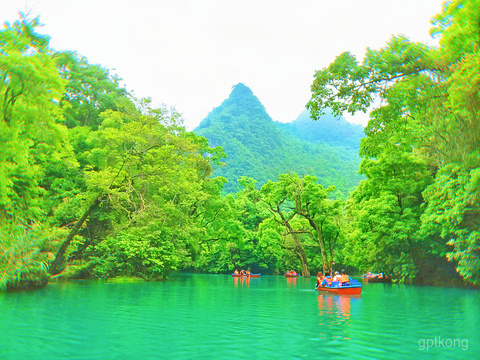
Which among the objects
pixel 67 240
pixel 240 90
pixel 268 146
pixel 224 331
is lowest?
pixel 224 331

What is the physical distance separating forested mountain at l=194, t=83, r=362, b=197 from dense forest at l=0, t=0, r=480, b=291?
4750 centimetres

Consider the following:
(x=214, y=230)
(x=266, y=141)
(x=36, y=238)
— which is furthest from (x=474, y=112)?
(x=266, y=141)

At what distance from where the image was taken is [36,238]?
17734 millimetres

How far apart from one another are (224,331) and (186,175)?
21.7m

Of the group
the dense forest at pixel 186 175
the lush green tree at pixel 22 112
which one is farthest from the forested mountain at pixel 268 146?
the lush green tree at pixel 22 112

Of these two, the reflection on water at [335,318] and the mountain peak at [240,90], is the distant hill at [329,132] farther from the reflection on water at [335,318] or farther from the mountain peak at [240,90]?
the reflection on water at [335,318]

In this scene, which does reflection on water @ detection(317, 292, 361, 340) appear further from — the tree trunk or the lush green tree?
the tree trunk

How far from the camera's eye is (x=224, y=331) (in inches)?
383

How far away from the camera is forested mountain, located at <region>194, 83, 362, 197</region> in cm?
10056

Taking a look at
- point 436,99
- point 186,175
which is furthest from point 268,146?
point 436,99

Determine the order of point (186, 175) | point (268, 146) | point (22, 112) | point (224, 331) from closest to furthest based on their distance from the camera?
point (224, 331)
point (22, 112)
point (186, 175)
point (268, 146)

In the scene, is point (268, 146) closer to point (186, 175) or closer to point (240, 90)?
point (240, 90)

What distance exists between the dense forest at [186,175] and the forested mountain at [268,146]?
47501mm

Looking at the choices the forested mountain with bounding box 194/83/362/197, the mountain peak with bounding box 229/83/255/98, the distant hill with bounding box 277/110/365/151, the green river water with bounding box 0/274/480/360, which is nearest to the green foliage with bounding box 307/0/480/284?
the green river water with bounding box 0/274/480/360
